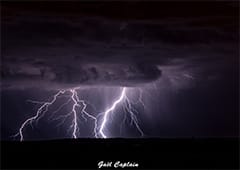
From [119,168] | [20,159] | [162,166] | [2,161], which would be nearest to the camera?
[119,168]

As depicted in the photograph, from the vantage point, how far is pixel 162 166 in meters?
19.5

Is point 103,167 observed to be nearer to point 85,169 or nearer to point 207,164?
point 85,169

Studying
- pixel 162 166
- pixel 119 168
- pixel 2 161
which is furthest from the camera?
pixel 2 161

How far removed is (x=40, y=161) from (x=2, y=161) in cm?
154

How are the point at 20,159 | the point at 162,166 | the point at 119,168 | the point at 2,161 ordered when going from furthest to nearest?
1. the point at 20,159
2. the point at 2,161
3. the point at 162,166
4. the point at 119,168

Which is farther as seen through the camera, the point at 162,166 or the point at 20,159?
the point at 20,159

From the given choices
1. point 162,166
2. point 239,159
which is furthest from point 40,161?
point 239,159

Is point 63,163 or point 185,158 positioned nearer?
point 63,163

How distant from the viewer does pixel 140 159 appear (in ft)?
72.9

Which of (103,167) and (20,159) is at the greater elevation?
(103,167)

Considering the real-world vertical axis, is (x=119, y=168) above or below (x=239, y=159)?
above

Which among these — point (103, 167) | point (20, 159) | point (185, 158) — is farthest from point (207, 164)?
point (20, 159)

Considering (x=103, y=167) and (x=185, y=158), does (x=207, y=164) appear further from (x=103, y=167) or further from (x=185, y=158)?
(x=103, y=167)

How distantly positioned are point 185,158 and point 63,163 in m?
5.44
